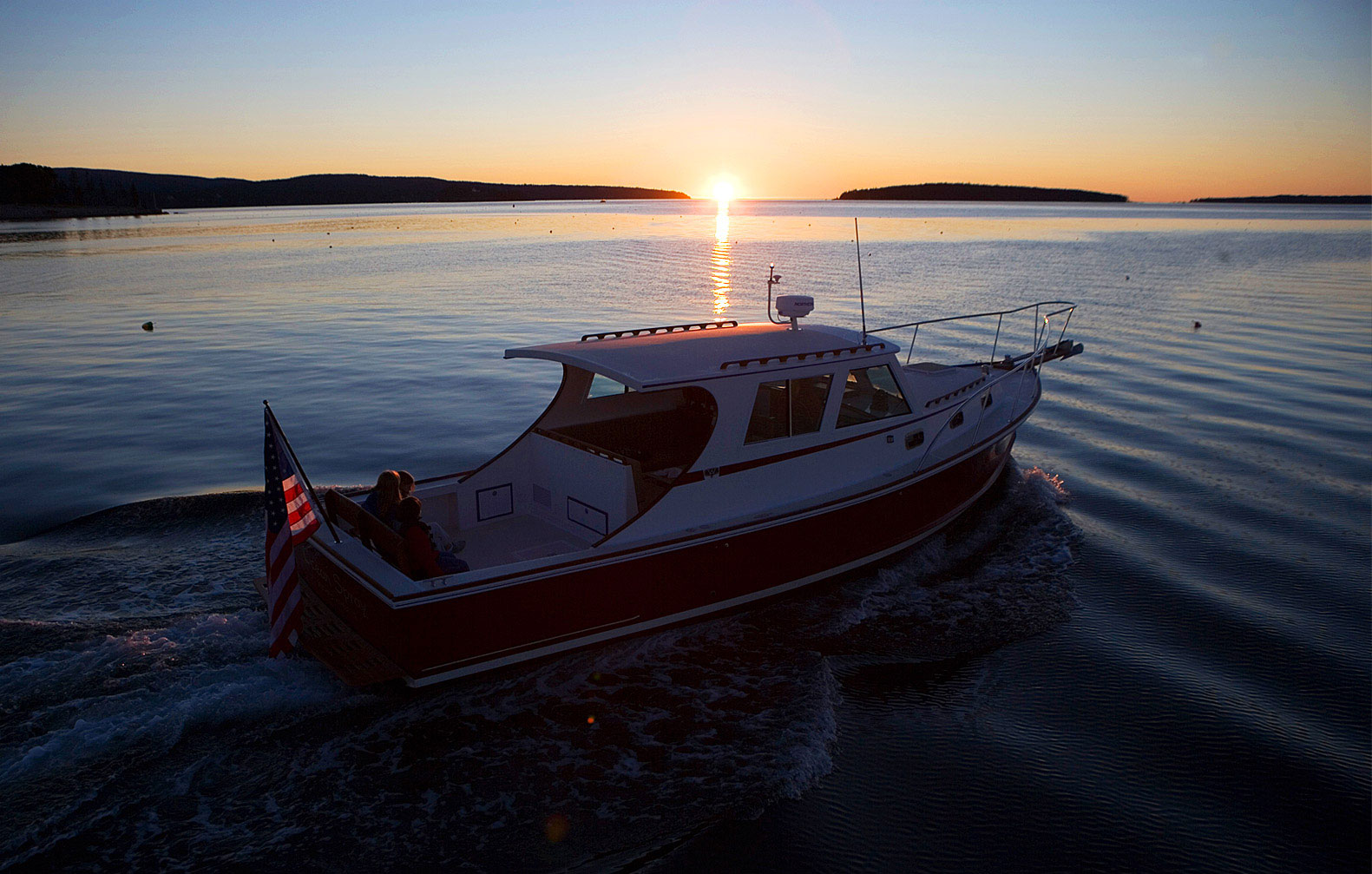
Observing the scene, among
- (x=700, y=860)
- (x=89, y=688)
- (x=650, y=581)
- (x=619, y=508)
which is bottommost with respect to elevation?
(x=700, y=860)

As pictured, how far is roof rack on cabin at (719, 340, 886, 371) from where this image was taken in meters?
7.84

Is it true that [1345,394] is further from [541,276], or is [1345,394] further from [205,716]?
[541,276]

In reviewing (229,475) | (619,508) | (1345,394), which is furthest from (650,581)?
(1345,394)

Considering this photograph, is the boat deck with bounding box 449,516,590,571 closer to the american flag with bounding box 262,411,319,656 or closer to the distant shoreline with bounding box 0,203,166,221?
the american flag with bounding box 262,411,319,656

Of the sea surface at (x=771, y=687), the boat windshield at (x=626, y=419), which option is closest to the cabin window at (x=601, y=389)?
the boat windshield at (x=626, y=419)

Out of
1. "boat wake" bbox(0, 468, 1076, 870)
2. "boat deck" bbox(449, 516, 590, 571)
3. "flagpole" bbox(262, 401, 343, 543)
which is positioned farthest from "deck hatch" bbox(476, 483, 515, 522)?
"boat wake" bbox(0, 468, 1076, 870)

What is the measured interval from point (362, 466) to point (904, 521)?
836cm

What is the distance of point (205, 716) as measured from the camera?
6.36m

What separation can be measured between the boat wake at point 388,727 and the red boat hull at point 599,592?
16.0 inches

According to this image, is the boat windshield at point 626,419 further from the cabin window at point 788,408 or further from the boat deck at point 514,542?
the boat deck at point 514,542

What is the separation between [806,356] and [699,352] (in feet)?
3.57

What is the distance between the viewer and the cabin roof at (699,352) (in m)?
7.57

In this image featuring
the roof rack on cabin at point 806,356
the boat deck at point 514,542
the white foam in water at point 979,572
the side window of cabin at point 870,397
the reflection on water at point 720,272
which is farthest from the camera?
the reflection on water at point 720,272

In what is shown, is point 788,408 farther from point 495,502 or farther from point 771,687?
point 495,502
